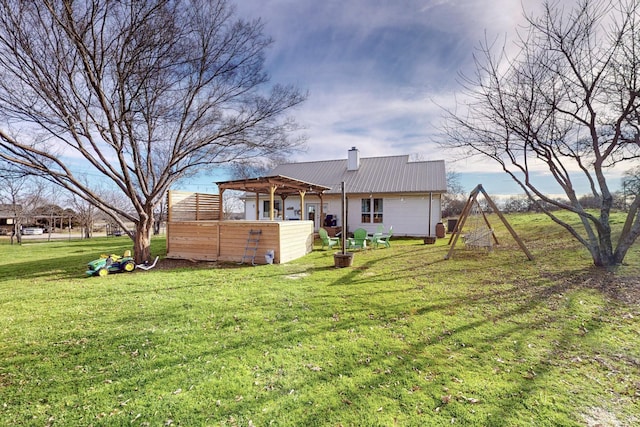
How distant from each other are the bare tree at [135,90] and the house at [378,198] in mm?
5150

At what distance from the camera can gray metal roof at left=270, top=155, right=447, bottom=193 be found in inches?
641

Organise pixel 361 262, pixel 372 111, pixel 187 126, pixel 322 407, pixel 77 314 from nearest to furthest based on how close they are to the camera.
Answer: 1. pixel 322 407
2. pixel 77 314
3. pixel 361 262
4. pixel 187 126
5. pixel 372 111

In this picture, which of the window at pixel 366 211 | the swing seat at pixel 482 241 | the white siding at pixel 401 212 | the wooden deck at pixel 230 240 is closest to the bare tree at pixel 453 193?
the white siding at pixel 401 212

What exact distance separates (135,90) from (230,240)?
529 cm

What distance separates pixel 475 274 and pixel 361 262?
10.6 feet

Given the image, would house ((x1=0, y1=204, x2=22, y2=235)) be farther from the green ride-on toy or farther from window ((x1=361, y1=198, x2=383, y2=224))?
window ((x1=361, y1=198, x2=383, y2=224))

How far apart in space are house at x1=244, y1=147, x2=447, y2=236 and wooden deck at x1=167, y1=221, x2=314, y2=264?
428cm

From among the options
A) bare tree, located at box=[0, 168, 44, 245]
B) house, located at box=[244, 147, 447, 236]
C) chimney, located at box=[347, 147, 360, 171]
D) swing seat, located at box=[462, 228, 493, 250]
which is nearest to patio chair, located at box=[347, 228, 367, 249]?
swing seat, located at box=[462, 228, 493, 250]

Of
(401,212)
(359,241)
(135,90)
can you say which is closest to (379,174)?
(401,212)

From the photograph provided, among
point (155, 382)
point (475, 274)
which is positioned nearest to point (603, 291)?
point (475, 274)

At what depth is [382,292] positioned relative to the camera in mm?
5840

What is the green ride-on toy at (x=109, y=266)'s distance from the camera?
7977 millimetres

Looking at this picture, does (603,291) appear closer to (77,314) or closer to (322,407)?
(322,407)

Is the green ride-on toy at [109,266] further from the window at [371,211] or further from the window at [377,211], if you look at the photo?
the window at [377,211]
